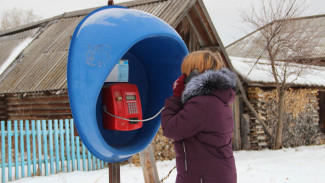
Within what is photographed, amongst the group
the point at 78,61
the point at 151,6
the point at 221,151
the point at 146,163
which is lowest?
the point at 146,163

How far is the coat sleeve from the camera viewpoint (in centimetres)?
239

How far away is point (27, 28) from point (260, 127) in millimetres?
9684

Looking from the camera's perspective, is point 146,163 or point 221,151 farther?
point 146,163

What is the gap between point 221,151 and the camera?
8.21ft

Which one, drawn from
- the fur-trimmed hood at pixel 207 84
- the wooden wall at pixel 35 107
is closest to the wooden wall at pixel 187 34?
the wooden wall at pixel 35 107

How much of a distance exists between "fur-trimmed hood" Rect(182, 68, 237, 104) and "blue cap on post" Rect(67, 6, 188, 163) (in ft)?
2.18

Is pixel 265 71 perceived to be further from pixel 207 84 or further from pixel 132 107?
pixel 207 84

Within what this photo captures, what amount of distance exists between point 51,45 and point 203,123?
964 centimetres

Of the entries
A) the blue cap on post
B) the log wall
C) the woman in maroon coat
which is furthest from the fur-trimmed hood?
the log wall

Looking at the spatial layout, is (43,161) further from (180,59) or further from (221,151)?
(221,151)

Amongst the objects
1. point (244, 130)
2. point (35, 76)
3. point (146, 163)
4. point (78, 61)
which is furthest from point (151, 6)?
point (78, 61)

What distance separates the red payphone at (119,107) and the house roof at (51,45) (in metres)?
5.47

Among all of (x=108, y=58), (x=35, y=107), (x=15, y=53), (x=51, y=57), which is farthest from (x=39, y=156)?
(x=15, y=53)

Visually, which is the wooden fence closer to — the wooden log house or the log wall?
the wooden log house
